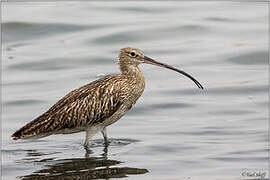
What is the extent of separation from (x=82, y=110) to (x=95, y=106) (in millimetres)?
243

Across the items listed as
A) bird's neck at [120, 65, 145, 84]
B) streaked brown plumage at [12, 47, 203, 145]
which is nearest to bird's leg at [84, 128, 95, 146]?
streaked brown plumage at [12, 47, 203, 145]

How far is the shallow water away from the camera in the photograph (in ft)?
53.5

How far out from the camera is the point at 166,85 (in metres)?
24.0

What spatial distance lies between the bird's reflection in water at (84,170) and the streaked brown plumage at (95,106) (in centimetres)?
91

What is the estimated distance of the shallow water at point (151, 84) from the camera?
16.3 meters

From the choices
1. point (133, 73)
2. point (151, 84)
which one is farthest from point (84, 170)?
point (151, 84)

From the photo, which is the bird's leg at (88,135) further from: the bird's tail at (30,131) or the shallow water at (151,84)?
the bird's tail at (30,131)

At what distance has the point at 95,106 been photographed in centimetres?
1730

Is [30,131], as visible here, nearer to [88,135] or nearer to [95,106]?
[88,135]

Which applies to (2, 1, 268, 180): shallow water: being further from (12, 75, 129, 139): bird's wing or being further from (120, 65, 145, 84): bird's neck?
(120, 65, 145, 84): bird's neck

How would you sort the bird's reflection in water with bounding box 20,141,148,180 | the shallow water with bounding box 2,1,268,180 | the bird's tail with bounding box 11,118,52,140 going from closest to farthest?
the bird's reflection in water with bounding box 20,141,148,180, the shallow water with bounding box 2,1,268,180, the bird's tail with bounding box 11,118,52,140

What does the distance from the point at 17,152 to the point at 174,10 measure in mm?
17464

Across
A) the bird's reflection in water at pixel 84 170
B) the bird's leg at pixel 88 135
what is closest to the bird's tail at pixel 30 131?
the bird's leg at pixel 88 135

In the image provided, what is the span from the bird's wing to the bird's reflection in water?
35.2 inches
